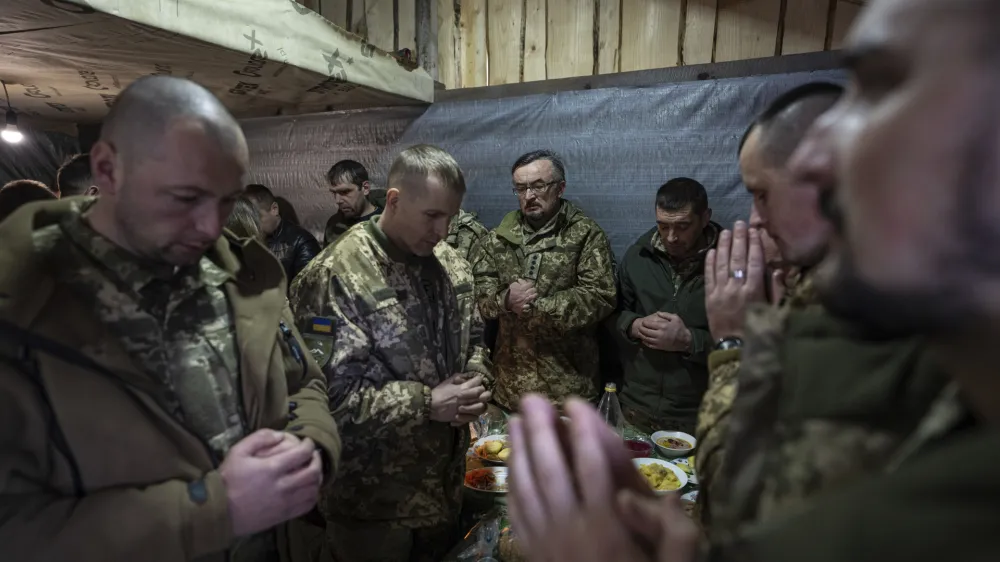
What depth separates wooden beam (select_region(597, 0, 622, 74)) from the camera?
401 centimetres

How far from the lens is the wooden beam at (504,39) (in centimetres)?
438

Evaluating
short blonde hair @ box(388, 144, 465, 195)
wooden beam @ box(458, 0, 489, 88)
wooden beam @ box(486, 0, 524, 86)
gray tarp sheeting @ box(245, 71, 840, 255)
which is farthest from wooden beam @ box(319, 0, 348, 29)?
short blonde hair @ box(388, 144, 465, 195)

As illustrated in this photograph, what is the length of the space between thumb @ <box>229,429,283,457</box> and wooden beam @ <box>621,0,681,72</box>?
147 inches

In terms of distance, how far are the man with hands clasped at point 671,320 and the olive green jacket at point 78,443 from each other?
2.27 meters

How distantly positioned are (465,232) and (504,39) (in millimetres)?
1772

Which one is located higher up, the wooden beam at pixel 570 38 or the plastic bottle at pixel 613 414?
the wooden beam at pixel 570 38

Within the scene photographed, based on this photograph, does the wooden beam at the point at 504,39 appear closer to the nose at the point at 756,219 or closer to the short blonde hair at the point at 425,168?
the short blonde hair at the point at 425,168

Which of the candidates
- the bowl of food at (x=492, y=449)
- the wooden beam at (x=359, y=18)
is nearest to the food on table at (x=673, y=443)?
the bowl of food at (x=492, y=449)

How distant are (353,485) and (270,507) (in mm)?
811

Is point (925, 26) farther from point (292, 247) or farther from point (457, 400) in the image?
point (292, 247)

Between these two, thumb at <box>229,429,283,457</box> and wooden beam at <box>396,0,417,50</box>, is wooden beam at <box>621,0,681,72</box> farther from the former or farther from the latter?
thumb at <box>229,429,283,457</box>

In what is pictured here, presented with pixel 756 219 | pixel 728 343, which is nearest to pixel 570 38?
pixel 756 219

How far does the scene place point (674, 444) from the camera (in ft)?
7.94

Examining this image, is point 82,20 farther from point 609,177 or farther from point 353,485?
point 609,177
